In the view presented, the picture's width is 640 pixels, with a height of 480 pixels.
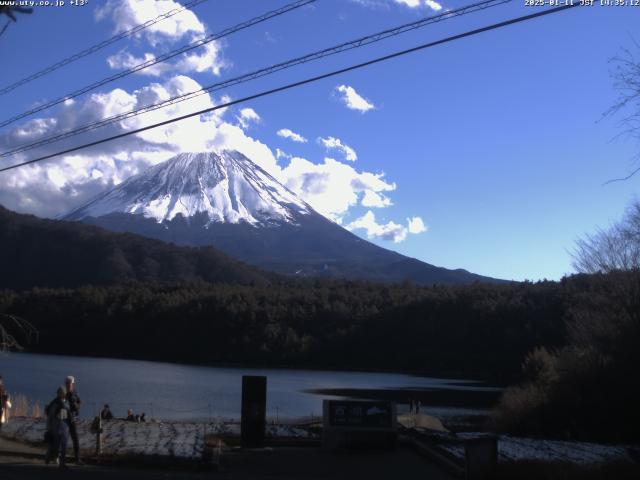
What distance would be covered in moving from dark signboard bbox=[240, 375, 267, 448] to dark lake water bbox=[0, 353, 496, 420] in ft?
59.0

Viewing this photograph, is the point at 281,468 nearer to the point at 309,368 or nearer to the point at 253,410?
the point at 253,410

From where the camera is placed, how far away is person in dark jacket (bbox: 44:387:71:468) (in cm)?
1312

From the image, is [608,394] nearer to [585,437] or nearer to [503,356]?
[585,437]

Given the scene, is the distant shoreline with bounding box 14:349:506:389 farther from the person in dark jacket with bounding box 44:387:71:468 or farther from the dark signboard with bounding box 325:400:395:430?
the person in dark jacket with bounding box 44:387:71:468

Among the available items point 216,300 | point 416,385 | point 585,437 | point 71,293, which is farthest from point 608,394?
point 71,293

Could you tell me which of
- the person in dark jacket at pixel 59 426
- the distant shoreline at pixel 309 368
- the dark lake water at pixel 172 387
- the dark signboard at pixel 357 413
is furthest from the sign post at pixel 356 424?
the distant shoreline at pixel 309 368

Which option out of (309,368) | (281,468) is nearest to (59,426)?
(281,468)

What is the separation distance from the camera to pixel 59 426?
43.2 ft

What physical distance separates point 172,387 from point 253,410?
3956 centimetres

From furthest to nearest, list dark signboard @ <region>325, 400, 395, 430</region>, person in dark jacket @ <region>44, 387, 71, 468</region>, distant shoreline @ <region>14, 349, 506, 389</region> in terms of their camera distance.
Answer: distant shoreline @ <region>14, 349, 506, 389</region> → dark signboard @ <region>325, 400, 395, 430</region> → person in dark jacket @ <region>44, 387, 71, 468</region>

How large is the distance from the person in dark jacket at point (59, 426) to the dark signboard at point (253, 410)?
406cm

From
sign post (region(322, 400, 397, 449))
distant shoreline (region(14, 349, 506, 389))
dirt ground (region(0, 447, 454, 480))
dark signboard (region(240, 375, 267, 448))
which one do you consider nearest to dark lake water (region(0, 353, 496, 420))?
distant shoreline (region(14, 349, 506, 389))

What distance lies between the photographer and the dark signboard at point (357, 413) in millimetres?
17281

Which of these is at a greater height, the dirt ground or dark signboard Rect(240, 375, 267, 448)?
dark signboard Rect(240, 375, 267, 448)
